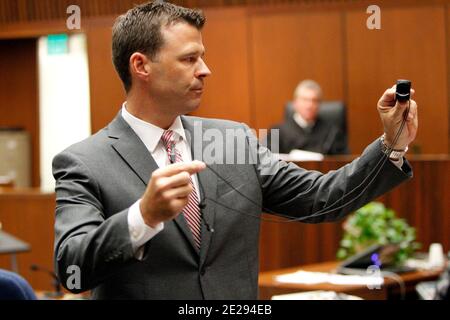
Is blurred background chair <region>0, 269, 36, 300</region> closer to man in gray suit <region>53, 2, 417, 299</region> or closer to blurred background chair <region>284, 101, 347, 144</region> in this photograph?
man in gray suit <region>53, 2, 417, 299</region>

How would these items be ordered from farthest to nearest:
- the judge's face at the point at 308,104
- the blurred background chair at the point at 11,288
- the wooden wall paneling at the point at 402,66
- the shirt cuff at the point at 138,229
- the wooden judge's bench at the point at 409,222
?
the wooden wall paneling at the point at 402,66 → the judge's face at the point at 308,104 → the wooden judge's bench at the point at 409,222 → the blurred background chair at the point at 11,288 → the shirt cuff at the point at 138,229

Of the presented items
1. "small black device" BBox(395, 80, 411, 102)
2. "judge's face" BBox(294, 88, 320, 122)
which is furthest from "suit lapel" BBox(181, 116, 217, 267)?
"judge's face" BBox(294, 88, 320, 122)

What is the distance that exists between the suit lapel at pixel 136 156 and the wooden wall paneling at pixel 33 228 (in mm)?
4072

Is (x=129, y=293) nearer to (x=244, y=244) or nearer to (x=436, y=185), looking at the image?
(x=244, y=244)

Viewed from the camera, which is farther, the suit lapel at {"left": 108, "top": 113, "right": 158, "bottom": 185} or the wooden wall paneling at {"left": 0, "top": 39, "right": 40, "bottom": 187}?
the wooden wall paneling at {"left": 0, "top": 39, "right": 40, "bottom": 187}

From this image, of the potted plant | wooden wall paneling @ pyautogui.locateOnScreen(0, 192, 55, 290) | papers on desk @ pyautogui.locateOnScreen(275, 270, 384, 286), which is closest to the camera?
papers on desk @ pyautogui.locateOnScreen(275, 270, 384, 286)

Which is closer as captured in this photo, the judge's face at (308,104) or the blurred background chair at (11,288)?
the blurred background chair at (11,288)

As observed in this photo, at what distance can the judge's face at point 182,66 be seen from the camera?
5.27ft

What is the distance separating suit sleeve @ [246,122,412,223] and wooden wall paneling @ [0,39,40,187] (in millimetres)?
6977

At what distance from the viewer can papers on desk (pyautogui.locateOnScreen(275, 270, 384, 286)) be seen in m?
3.28

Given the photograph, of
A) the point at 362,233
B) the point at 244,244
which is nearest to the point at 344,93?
the point at 362,233

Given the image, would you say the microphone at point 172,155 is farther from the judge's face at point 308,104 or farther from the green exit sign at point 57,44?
the green exit sign at point 57,44

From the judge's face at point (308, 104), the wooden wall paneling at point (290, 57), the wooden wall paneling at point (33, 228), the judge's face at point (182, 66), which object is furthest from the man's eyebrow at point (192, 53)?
the wooden wall paneling at point (290, 57)
